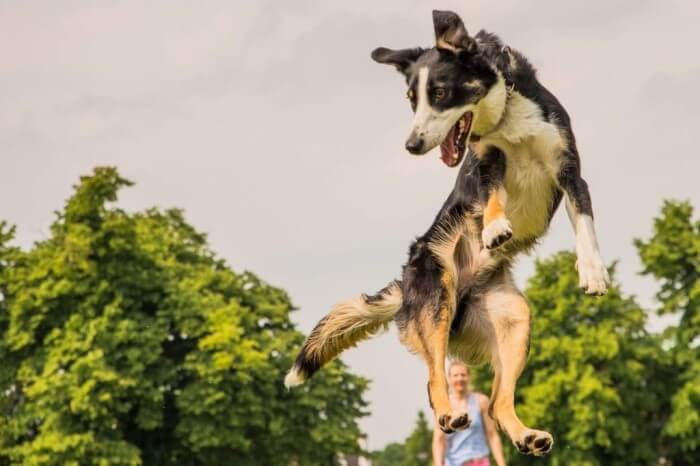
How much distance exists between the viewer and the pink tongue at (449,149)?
635cm

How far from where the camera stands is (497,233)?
6430mm

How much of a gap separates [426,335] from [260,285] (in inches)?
1616

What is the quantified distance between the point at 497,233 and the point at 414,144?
2.38 feet

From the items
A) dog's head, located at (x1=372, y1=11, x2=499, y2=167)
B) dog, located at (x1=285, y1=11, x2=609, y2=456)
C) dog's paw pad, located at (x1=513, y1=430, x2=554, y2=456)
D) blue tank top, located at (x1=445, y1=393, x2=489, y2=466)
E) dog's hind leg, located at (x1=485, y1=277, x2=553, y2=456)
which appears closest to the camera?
dog's head, located at (x1=372, y1=11, x2=499, y2=167)

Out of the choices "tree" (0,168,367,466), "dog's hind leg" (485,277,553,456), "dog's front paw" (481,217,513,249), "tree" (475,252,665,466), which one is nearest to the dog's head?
"dog's front paw" (481,217,513,249)

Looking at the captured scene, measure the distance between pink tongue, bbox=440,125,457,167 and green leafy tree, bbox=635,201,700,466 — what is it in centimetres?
4094

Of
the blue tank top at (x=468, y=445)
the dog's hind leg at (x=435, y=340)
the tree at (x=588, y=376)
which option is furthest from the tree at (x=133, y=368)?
the dog's hind leg at (x=435, y=340)

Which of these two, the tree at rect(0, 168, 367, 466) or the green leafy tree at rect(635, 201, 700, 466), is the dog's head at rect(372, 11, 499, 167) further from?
the green leafy tree at rect(635, 201, 700, 466)

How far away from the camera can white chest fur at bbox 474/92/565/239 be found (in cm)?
662

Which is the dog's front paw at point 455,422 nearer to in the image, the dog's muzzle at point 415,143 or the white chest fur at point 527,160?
the white chest fur at point 527,160

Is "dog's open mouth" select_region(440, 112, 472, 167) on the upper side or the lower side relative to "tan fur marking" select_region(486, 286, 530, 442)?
upper

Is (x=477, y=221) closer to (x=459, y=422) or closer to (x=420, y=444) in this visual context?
(x=459, y=422)

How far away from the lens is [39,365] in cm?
3928

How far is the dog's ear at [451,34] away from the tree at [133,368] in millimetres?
31843
